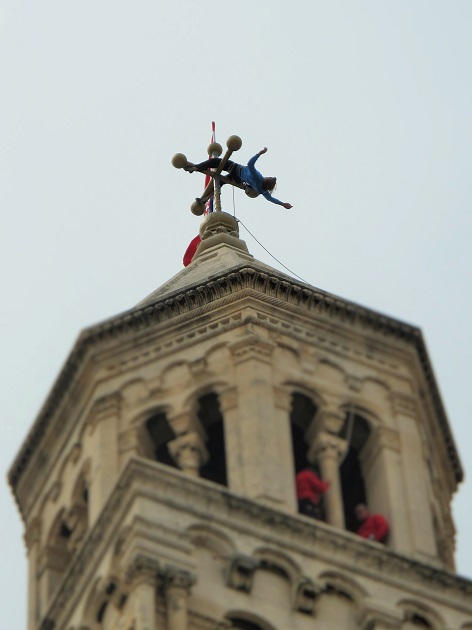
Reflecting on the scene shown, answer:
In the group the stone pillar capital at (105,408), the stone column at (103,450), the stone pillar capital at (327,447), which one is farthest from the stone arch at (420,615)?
the stone pillar capital at (105,408)

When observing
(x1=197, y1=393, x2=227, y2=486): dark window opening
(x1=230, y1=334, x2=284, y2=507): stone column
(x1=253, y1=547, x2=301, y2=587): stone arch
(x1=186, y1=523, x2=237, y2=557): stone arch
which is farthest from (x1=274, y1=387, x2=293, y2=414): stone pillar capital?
(x1=186, y1=523, x2=237, y2=557): stone arch

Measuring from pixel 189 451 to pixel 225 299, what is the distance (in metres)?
3.97

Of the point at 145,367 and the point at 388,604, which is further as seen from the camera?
the point at 145,367

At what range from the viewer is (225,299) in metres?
59.8

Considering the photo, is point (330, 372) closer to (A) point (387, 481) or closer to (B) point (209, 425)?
(B) point (209, 425)

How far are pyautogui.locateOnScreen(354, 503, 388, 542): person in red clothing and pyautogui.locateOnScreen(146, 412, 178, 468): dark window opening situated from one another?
11.8 feet

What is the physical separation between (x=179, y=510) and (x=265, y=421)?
3830 mm

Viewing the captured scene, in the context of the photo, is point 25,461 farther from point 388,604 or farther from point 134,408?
point 388,604

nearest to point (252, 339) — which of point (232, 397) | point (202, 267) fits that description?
point (232, 397)

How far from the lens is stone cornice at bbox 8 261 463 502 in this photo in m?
59.6

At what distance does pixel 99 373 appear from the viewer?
59.1 metres

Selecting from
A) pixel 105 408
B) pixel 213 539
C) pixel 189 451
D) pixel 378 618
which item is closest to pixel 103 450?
pixel 105 408

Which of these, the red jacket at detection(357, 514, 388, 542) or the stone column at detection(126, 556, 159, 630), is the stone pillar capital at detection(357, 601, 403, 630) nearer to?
the red jacket at detection(357, 514, 388, 542)

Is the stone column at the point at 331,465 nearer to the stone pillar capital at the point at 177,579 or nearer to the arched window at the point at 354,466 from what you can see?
the arched window at the point at 354,466
